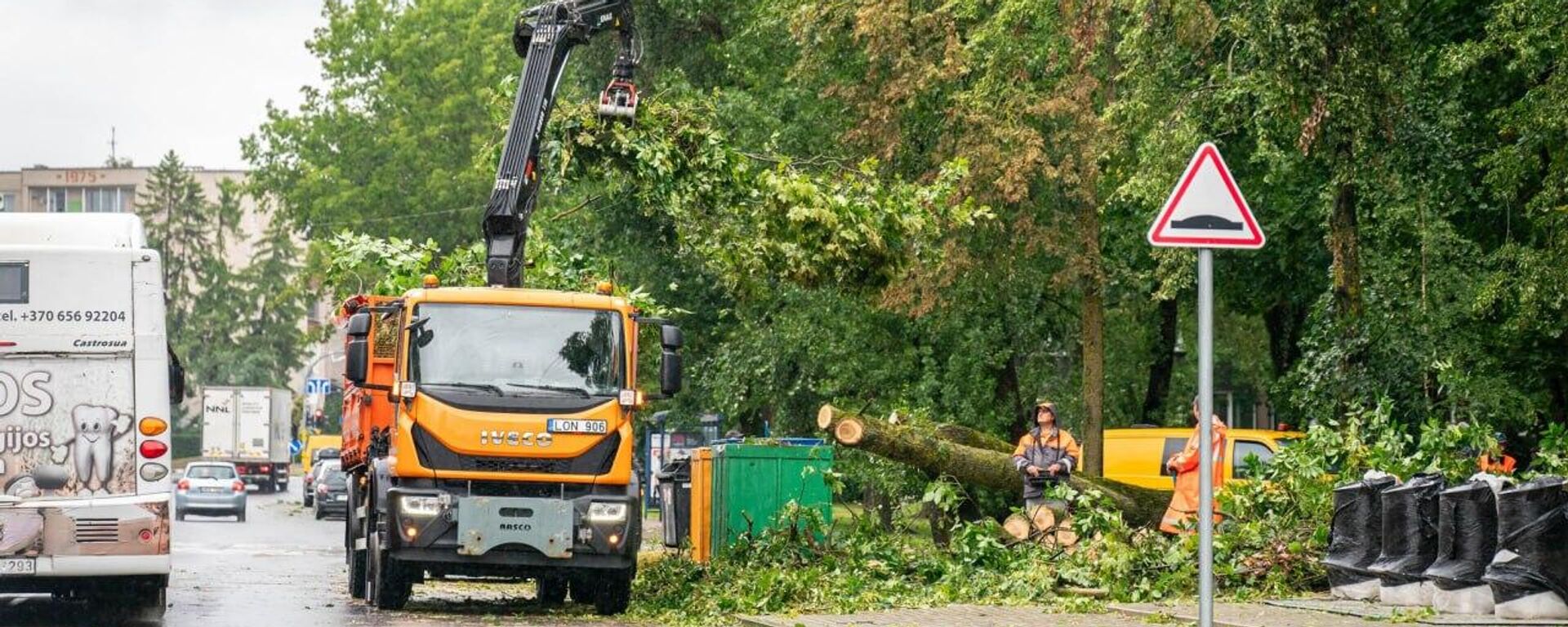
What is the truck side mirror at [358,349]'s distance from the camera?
16.7 meters

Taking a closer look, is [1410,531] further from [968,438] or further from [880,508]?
[880,508]

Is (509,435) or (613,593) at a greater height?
(509,435)

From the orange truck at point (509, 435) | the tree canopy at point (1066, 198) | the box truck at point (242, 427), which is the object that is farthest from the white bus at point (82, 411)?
the box truck at point (242, 427)

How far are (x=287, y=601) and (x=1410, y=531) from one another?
961cm

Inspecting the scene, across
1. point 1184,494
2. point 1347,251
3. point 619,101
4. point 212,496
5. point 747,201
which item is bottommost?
point 212,496

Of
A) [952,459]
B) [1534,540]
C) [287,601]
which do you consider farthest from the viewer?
[952,459]

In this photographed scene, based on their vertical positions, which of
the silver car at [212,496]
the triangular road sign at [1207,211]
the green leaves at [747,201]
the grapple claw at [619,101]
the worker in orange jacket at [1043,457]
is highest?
the grapple claw at [619,101]

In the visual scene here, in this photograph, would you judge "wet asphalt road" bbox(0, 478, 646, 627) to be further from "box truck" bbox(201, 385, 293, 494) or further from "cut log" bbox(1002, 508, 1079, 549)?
"box truck" bbox(201, 385, 293, 494)

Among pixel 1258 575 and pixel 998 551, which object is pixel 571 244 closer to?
pixel 998 551

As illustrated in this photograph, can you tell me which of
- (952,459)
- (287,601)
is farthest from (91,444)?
(952,459)

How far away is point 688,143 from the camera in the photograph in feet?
70.0

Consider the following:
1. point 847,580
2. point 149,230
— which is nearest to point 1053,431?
point 847,580

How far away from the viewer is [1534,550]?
1282 centimetres

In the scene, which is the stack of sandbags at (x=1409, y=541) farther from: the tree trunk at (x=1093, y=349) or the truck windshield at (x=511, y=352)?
the tree trunk at (x=1093, y=349)
